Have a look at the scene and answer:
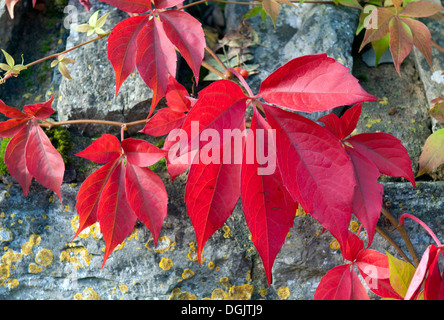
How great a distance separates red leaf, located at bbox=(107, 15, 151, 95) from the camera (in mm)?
767

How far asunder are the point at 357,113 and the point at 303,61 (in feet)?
0.75

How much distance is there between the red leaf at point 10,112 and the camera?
86 cm

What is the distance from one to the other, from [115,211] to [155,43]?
1.18 ft

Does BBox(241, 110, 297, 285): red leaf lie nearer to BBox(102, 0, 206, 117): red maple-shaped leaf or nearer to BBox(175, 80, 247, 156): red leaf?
BBox(175, 80, 247, 156): red leaf

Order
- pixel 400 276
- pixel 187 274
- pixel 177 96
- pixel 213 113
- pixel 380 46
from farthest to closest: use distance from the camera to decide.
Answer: pixel 380 46, pixel 187 274, pixel 177 96, pixel 400 276, pixel 213 113

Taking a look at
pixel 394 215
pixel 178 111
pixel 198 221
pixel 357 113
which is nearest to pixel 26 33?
pixel 178 111

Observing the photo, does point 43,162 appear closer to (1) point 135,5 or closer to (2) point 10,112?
(2) point 10,112

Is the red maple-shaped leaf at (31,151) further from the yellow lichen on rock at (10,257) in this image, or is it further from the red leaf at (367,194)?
the red leaf at (367,194)

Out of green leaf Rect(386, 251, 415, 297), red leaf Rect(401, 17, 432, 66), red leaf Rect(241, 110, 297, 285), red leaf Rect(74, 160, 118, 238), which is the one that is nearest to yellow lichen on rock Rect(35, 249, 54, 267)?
red leaf Rect(74, 160, 118, 238)

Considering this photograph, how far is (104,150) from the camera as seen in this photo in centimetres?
83

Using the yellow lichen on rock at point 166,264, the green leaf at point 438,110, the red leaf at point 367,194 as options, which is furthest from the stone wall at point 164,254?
the red leaf at point 367,194

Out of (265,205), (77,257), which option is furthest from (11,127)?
(265,205)

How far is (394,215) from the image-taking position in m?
0.94

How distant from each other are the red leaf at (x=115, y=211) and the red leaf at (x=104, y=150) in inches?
1.0
